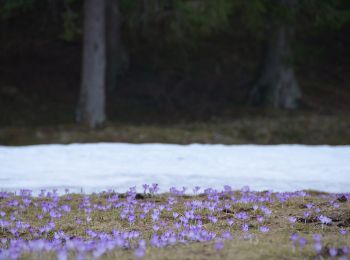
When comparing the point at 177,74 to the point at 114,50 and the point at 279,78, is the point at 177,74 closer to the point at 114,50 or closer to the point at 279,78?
the point at 114,50

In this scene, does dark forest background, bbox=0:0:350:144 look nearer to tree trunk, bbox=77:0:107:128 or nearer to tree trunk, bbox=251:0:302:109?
tree trunk, bbox=251:0:302:109

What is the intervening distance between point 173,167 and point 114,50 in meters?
12.1

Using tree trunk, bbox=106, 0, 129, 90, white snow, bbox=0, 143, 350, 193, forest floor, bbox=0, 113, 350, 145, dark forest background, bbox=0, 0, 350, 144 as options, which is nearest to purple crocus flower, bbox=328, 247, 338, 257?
white snow, bbox=0, 143, 350, 193

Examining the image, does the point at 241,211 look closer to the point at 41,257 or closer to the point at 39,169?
the point at 41,257

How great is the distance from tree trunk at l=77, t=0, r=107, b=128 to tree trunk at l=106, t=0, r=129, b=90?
3.23 m

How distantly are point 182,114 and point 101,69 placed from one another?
448 centimetres

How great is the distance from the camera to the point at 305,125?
1622cm

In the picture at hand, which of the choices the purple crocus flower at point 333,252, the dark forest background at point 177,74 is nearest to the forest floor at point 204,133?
the dark forest background at point 177,74

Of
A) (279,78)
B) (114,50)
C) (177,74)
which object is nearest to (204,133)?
(279,78)

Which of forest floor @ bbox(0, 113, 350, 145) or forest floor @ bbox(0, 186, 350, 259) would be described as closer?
forest floor @ bbox(0, 186, 350, 259)

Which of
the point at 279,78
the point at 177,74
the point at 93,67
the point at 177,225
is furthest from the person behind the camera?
the point at 177,74

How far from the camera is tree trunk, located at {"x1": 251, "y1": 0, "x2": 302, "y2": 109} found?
19766 mm

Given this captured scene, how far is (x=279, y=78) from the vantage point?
19.9m

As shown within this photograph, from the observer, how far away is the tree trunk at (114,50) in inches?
762
